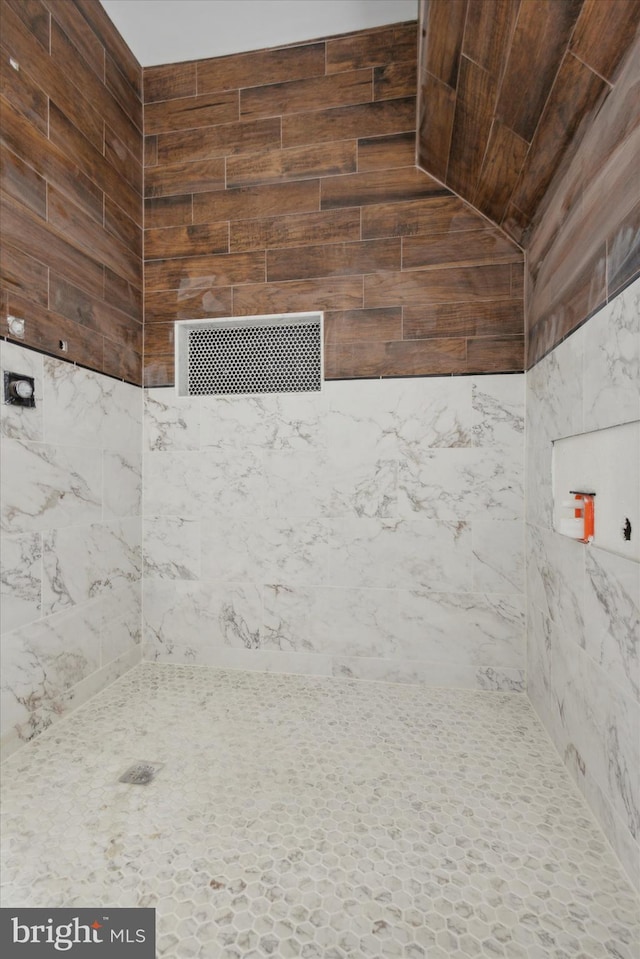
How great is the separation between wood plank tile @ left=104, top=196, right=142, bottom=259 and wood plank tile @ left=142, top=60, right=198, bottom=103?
66 centimetres

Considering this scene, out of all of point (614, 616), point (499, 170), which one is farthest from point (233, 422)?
point (614, 616)

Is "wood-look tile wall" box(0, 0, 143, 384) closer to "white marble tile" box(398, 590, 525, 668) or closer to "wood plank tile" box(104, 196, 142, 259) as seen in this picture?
"wood plank tile" box(104, 196, 142, 259)

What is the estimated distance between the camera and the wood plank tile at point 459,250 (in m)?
2.05

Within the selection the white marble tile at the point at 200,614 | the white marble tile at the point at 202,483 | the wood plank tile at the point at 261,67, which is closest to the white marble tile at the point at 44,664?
the white marble tile at the point at 200,614

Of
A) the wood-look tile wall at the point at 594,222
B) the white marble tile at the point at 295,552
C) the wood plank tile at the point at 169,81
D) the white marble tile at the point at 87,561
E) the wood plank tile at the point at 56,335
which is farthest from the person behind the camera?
the wood plank tile at the point at 169,81

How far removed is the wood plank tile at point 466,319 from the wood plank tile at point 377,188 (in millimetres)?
502

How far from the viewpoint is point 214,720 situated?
1.80m

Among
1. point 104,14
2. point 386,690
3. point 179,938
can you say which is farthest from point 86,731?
point 104,14

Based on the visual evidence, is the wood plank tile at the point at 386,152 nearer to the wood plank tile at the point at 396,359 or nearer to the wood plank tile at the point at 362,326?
the wood plank tile at the point at 362,326

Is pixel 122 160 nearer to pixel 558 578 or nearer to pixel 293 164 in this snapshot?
pixel 293 164

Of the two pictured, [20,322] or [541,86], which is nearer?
[541,86]

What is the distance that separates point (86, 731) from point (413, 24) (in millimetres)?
3182

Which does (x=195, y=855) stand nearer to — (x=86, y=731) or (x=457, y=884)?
(x=457, y=884)

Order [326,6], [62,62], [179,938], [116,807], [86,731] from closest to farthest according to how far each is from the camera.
Answer: [179,938] → [116,807] → [86,731] → [62,62] → [326,6]
